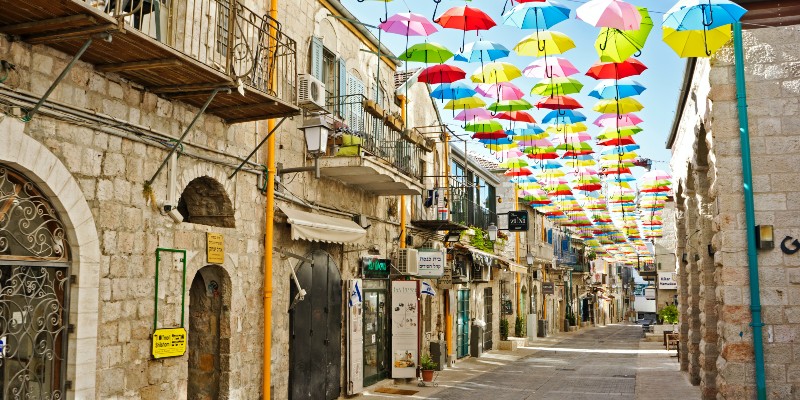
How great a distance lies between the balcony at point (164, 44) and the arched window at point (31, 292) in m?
1.41

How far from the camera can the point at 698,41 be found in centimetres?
1010

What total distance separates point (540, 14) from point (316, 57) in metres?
4.39

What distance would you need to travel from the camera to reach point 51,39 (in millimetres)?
6637

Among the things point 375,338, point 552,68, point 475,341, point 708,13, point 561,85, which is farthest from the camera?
point 475,341

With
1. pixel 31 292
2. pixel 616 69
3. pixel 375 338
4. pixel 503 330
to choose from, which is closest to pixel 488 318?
pixel 503 330

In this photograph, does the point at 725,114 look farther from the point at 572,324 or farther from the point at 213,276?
the point at 572,324

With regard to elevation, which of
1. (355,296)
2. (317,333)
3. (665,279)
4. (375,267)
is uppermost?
(375,267)

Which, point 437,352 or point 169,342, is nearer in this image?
point 169,342

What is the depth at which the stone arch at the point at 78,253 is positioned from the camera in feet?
22.6

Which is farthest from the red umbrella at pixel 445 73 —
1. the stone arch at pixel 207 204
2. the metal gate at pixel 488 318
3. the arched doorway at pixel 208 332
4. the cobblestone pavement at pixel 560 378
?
the metal gate at pixel 488 318

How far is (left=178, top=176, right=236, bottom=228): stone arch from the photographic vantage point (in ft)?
32.9

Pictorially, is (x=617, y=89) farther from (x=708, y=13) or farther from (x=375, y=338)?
(x=375, y=338)

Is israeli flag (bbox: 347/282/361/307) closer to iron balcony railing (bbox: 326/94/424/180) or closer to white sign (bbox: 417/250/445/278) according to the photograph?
iron balcony railing (bbox: 326/94/424/180)

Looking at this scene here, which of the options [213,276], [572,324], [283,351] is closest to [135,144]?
[213,276]
